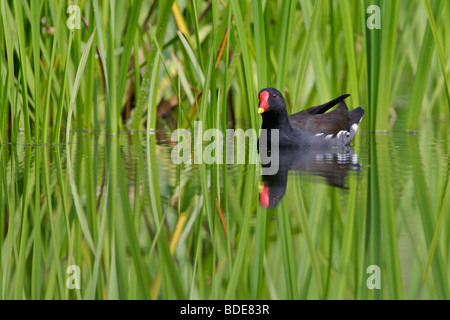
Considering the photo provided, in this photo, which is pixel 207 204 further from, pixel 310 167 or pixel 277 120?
pixel 277 120

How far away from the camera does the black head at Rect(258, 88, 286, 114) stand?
428 cm

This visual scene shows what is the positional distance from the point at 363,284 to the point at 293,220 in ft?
1.92

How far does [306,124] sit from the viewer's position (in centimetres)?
471

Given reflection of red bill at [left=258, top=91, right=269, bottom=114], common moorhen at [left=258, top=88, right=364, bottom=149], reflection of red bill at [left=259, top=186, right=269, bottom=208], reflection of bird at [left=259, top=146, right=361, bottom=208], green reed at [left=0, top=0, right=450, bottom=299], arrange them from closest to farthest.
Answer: green reed at [left=0, top=0, right=450, bottom=299] < reflection of red bill at [left=259, top=186, right=269, bottom=208] < reflection of bird at [left=259, top=146, right=361, bottom=208] < reflection of red bill at [left=258, top=91, right=269, bottom=114] < common moorhen at [left=258, top=88, right=364, bottom=149]

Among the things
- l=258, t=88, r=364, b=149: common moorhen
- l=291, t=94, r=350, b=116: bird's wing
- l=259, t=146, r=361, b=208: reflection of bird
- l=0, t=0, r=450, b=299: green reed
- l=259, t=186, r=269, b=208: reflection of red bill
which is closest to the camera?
l=0, t=0, r=450, b=299: green reed


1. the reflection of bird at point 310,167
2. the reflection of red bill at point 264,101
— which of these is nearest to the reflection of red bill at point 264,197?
the reflection of bird at point 310,167

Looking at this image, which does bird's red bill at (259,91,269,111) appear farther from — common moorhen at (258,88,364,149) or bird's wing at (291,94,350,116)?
bird's wing at (291,94,350,116)

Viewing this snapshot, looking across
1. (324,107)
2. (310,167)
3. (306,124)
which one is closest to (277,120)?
(306,124)

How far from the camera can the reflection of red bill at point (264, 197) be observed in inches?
106

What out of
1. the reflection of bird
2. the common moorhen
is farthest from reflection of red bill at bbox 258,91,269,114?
the reflection of bird

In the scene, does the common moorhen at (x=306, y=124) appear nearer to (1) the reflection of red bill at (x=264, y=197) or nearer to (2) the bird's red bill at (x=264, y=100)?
(2) the bird's red bill at (x=264, y=100)

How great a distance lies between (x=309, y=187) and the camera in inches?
118

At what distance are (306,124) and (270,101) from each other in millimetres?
467
